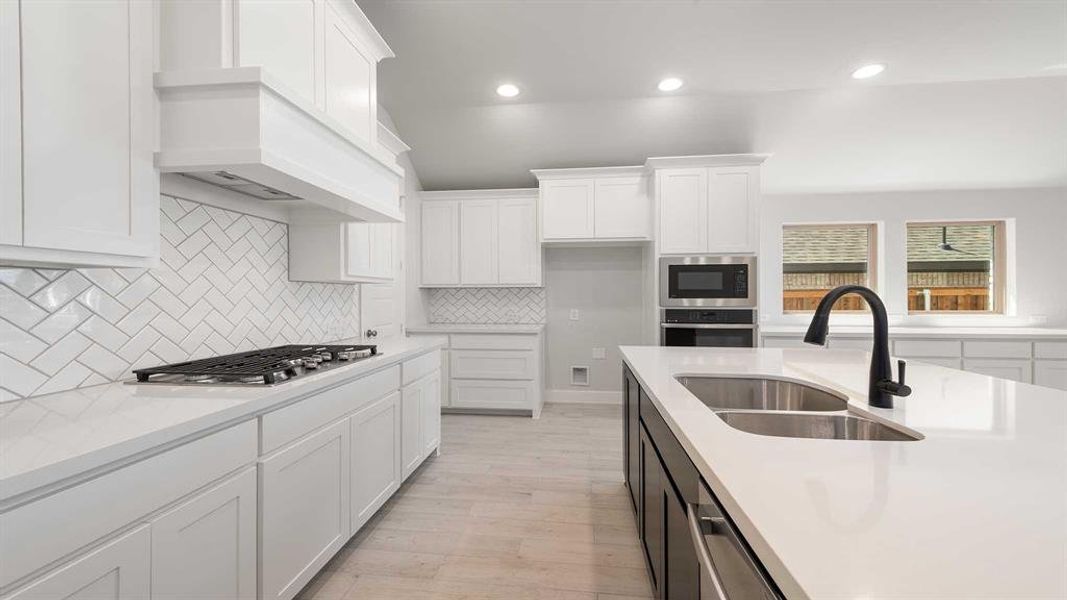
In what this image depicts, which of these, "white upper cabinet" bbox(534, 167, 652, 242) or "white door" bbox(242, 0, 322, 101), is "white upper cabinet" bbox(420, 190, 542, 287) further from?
"white door" bbox(242, 0, 322, 101)

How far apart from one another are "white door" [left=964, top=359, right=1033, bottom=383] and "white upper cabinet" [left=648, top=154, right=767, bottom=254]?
2.26 meters

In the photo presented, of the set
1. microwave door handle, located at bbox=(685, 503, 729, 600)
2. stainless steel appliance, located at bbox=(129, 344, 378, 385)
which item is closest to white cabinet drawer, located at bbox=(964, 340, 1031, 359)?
microwave door handle, located at bbox=(685, 503, 729, 600)

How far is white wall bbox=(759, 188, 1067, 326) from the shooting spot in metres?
4.30

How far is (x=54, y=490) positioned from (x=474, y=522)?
5.78 feet

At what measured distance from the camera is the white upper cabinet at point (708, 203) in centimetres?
381

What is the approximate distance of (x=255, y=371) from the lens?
1568mm

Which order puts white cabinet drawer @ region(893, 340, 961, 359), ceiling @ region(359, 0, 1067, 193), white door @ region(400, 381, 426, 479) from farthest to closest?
white cabinet drawer @ region(893, 340, 961, 359) < ceiling @ region(359, 0, 1067, 193) < white door @ region(400, 381, 426, 479)

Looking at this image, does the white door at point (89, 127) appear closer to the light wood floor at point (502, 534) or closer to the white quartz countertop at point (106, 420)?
the white quartz countertop at point (106, 420)

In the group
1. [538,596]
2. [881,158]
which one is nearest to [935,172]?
[881,158]

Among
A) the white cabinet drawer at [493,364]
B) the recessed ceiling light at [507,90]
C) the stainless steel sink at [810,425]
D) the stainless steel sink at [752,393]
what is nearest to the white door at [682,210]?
the recessed ceiling light at [507,90]

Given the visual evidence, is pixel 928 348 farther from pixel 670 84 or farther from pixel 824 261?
pixel 670 84

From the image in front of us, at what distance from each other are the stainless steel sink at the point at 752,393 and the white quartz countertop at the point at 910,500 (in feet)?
1.40

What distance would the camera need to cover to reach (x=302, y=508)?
Answer: 1.60 m

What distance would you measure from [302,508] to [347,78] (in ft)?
6.42
